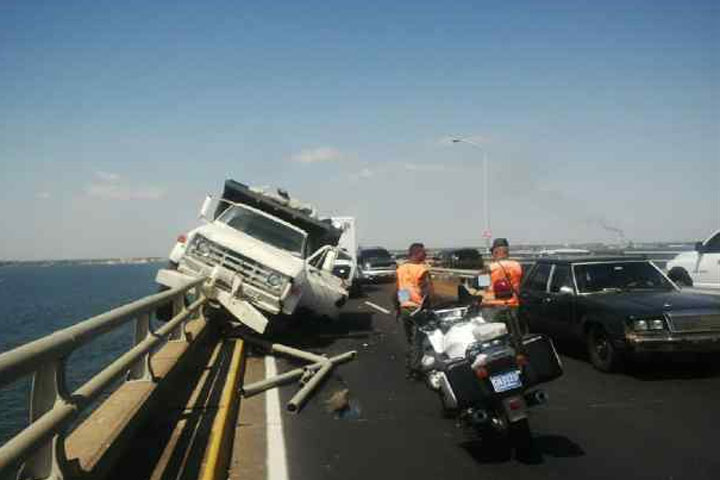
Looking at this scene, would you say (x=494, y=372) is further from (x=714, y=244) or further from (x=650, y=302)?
(x=714, y=244)

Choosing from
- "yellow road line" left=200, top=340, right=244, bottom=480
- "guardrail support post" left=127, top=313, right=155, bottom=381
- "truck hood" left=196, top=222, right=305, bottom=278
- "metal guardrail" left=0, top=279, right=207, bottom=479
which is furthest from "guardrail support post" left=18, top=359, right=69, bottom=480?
"truck hood" left=196, top=222, right=305, bottom=278

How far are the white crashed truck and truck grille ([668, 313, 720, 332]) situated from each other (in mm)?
6690

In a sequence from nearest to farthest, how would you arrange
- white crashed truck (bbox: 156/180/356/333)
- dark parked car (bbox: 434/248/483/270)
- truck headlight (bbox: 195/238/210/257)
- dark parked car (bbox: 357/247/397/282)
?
white crashed truck (bbox: 156/180/356/333)
truck headlight (bbox: 195/238/210/257)
dark parked car (bbox: 357/247/397/282)
dark parked car (bbox: 434/248/483/270)

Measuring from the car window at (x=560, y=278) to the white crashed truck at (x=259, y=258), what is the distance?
4.71 m

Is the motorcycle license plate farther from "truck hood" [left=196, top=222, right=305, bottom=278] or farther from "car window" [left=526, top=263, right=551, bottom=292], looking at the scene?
"truck hood" [left=196, top=222, right=305, bottom=278]

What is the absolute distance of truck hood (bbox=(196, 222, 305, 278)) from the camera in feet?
43.4

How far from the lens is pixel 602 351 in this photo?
33.3 ft

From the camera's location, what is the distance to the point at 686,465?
5660 mm

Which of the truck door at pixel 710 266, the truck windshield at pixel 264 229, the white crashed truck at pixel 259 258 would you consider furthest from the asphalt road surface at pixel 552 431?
the truck door at pixel 710 266

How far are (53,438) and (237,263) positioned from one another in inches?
388

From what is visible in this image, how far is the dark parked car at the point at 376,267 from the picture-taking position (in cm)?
3853

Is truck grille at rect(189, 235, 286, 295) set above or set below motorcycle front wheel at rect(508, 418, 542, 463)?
above

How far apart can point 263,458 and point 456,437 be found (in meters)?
1.96

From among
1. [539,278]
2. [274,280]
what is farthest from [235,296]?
[539,278]
